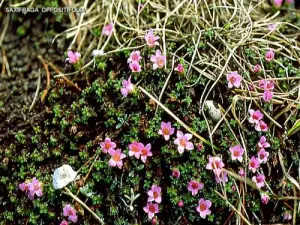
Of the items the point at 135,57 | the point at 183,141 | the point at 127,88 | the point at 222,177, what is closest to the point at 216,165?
Result: the point at 222,177

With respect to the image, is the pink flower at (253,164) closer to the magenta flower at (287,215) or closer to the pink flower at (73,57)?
the magenta flower at (287,215)

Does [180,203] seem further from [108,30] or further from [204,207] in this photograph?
[108,30]

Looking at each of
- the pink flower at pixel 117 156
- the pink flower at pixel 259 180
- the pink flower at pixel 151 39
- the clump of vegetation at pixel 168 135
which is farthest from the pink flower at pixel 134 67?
the pink flower at pixel 259 180

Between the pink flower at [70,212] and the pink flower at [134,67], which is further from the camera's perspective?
the pink flower at [134,67]

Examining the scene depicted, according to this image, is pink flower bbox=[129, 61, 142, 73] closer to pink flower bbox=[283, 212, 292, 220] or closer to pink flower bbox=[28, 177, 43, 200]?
pink flower bbox=[28, 177, 43, 200]

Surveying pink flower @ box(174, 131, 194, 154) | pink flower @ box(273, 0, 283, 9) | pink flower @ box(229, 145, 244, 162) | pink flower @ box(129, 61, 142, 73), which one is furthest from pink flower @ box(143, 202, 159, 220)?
pink flower @ box(273, 0, 283, 9)

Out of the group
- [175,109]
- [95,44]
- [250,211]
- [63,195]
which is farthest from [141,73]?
[250,211]
